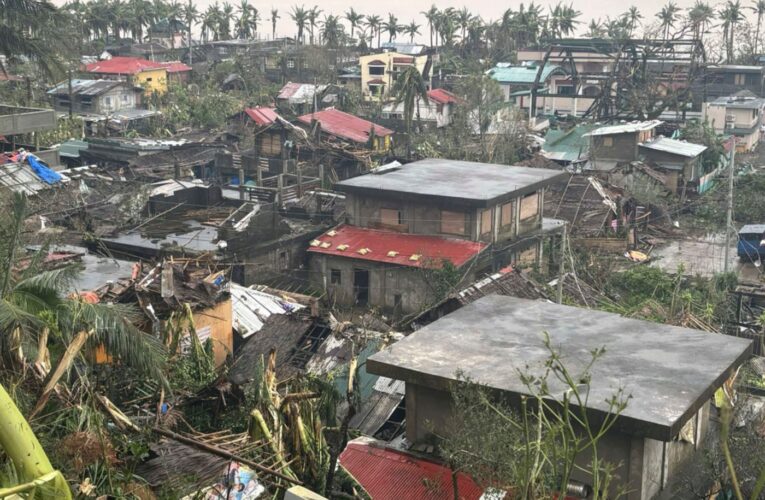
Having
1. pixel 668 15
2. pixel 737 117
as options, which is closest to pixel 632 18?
pixel 668 15

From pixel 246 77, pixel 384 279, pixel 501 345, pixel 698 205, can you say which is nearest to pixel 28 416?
pixel 501 345

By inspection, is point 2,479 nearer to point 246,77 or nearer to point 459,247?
point 459,247

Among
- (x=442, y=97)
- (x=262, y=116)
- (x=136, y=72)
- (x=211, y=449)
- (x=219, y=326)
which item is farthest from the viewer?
(x=136, y=72)

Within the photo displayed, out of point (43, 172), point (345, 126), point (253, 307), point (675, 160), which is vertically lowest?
point (253, 307)

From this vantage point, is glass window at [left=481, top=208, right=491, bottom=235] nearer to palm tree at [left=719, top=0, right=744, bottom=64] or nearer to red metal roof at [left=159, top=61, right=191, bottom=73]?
red metal roof at [left=159, top=61, right=191, bottom=73]

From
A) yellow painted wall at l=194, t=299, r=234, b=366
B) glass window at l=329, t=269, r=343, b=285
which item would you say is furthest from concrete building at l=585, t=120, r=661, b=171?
yellow painted wall at l=194, t=299, r=234, b=366

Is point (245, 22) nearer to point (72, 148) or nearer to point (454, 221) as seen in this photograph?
point (72, 148)

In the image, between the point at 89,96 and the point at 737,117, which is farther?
the point at 89,96
